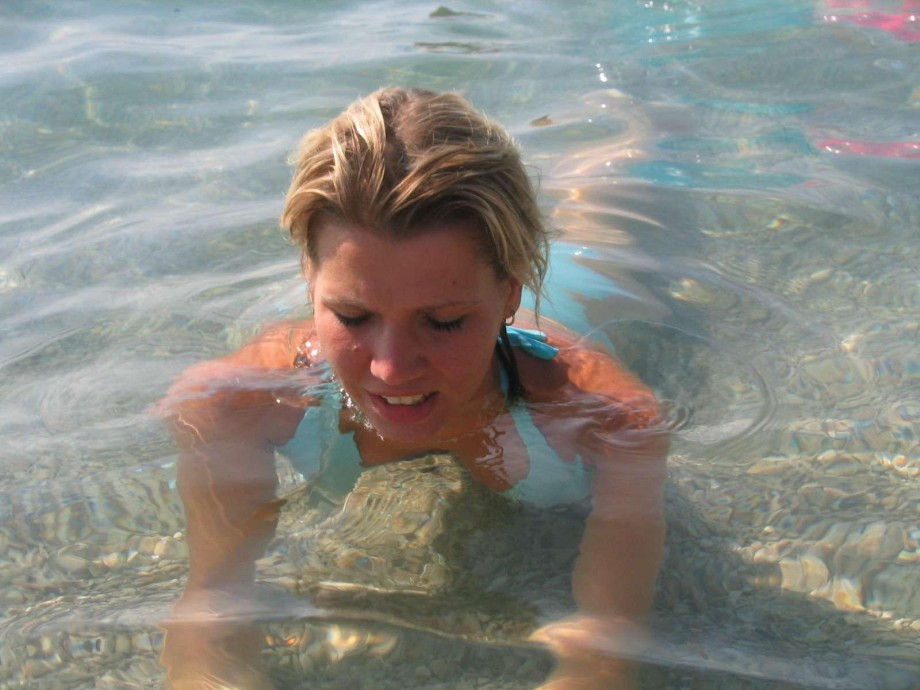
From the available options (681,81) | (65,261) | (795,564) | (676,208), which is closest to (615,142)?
(676,208)

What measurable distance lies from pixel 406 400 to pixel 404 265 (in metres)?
0.32

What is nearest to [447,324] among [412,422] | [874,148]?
[412,422]

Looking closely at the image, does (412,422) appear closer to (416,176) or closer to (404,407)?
(404,407)

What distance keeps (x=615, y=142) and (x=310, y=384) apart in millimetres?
2701

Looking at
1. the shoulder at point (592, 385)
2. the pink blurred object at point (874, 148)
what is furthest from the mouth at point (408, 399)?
the pink blurred object at point (874, 148)

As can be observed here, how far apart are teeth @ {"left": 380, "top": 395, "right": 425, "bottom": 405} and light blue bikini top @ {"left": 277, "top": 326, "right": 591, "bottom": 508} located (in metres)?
0.45

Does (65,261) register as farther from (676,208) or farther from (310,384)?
(676,208)

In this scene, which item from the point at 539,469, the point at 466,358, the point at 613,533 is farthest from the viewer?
the point at 539,469

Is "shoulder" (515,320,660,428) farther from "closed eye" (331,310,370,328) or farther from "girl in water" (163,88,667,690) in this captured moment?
"closed eye" (331,310,370,328)

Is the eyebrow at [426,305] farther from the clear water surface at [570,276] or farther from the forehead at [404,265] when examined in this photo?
the clear water surface at [570,276]

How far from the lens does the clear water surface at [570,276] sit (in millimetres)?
2217

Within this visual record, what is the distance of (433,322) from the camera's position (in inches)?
A: 89.1

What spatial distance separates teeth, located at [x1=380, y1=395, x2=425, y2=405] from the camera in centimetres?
234

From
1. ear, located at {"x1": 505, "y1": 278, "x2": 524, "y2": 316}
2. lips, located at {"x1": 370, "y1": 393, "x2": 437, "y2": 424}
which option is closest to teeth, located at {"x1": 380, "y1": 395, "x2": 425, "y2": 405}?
lips, located at {"x1": 370, "y1": 393, "x2": 437, "y2": 424}
